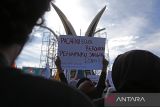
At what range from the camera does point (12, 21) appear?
Result: 1101 millimetres

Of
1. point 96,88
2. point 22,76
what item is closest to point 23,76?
point 22,76

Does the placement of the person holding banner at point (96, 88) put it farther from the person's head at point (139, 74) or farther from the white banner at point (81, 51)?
the white banner at point (81, 51)

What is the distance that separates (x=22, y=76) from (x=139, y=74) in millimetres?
1687

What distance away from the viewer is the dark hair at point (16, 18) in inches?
42.8

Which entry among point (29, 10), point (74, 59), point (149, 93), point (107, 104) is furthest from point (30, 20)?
point (74, 59)

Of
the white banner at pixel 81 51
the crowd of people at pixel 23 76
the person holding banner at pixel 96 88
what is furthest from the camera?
the white banner at pixel 81 51

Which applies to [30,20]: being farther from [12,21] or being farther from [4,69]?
[4,69]

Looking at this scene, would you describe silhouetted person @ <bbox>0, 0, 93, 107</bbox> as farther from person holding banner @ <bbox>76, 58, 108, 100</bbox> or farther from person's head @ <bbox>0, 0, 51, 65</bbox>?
person holding banner @ <bbox>76, 58, 108, 100</bbox>

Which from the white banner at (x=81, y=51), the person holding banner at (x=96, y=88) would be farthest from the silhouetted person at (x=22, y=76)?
the white banner at (x=81, y=51)

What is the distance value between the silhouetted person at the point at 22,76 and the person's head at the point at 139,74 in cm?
154

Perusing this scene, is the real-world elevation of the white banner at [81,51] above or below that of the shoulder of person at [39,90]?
above

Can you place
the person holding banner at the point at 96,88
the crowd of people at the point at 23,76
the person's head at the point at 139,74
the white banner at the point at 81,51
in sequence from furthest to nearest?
the white banner at the point at 81,51 → the person holding banner at the point at 96,88 → the person's head at the point at 139,74 → the crowd of people at the point at 23,76

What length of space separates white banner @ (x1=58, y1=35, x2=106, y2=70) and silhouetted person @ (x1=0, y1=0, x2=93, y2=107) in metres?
7.57

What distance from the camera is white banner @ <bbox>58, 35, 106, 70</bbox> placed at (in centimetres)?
884
